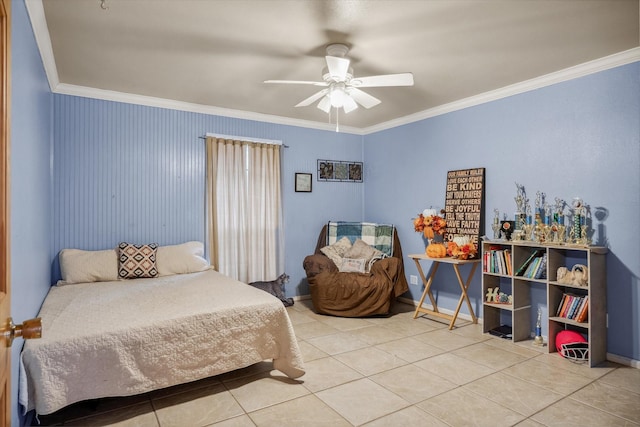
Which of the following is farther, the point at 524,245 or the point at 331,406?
the point at 524,245

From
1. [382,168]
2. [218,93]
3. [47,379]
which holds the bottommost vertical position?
[47,379]

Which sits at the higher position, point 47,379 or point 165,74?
point 165,74

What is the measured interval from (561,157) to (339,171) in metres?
2.82

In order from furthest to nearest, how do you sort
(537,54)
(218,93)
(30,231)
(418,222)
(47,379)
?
1. (418,222)
2. (218,93)
3. (537,54)
4. (30,231)
5. (47,379)

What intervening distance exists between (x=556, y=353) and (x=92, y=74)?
479 cm

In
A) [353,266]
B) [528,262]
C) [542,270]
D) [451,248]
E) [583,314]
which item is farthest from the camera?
[353,266]

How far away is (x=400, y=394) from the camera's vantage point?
97.5 inches

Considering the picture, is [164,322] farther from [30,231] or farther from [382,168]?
[382,168]

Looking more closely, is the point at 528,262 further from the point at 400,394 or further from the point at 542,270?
the point at 400,394

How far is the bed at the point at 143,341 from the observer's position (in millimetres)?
2004

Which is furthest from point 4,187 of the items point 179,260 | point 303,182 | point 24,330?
point 303,182

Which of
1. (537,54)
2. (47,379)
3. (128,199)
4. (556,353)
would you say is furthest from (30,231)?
(556,353)

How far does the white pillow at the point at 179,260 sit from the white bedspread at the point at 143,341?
25.6 inches

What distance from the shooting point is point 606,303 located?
305 centimetres
